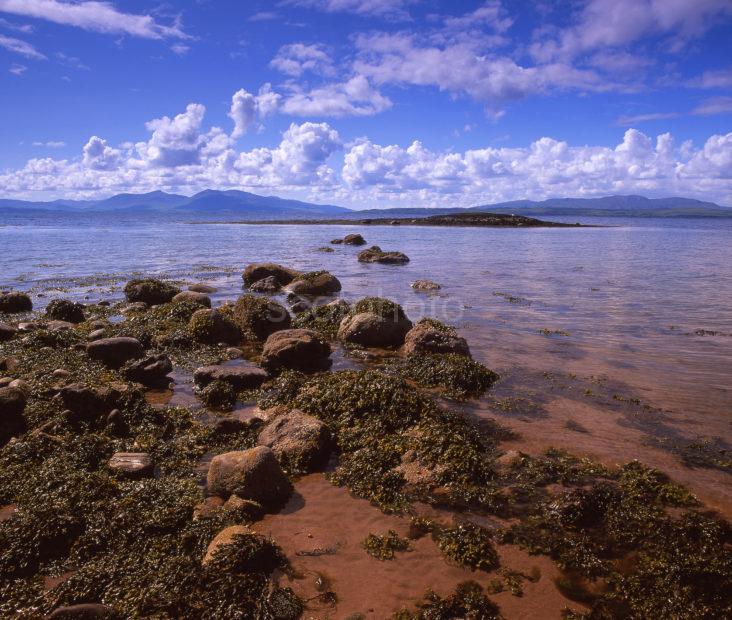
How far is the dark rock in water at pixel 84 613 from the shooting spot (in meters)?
4.67

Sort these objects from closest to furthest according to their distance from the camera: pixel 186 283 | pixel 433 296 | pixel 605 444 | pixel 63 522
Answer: pixel 63 522
pixel 605 444
pixel 433 296
pixel 186 283

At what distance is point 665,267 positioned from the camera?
35594 mm

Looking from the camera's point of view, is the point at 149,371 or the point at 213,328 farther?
the point at 213,328

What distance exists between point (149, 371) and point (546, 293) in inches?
779

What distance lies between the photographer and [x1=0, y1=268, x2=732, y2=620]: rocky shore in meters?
5.20

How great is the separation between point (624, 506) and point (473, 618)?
10.2 feet

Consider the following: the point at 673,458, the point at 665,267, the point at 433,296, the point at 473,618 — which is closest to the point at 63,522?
the point at 473,618

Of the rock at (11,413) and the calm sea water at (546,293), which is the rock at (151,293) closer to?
the calm sea water at (546,293)

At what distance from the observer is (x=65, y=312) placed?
1827 centimetres

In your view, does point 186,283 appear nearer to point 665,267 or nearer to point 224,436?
point 224,436

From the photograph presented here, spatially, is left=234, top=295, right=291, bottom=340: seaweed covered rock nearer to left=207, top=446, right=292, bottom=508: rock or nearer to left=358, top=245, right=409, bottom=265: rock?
left=207, top=446, right=292, bottom=508: rock

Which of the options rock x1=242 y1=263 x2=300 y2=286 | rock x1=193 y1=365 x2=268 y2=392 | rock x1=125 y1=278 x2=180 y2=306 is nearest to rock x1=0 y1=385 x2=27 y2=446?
rock x1=193 y1=365 x2=268 y2=392

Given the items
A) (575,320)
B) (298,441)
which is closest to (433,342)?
(298,441)

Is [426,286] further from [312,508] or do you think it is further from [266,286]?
[312,508]
